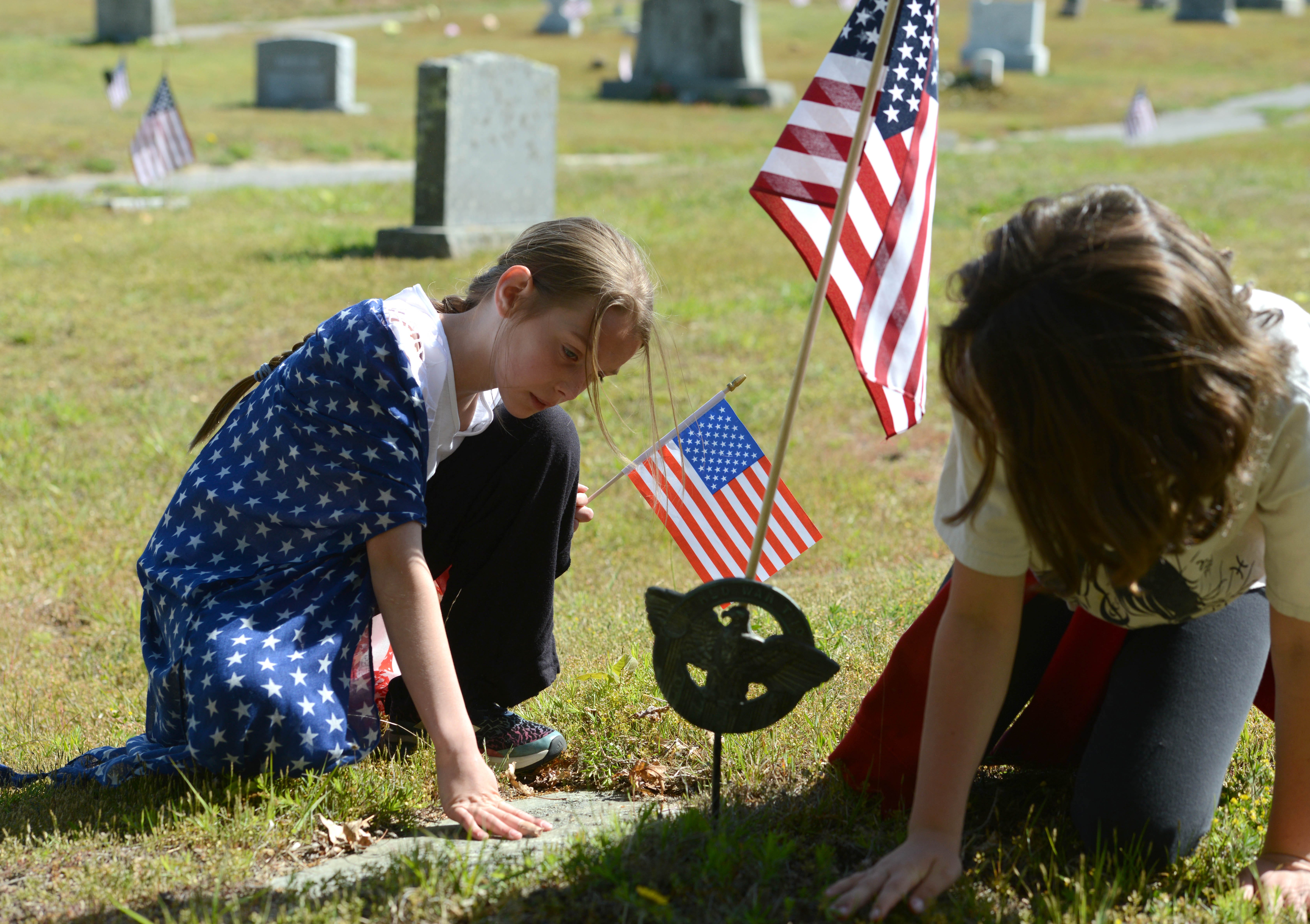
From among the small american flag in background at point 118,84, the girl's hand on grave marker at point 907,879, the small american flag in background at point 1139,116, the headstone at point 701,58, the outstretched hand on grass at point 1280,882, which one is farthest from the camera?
the headstone at point 701,58

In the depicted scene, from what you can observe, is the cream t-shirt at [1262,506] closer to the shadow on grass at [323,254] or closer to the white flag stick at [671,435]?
the white flag stick at [671,435]

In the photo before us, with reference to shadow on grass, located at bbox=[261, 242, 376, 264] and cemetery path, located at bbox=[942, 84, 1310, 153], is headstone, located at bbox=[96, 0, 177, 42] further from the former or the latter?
shadow on grass, located at bbox=[261, 242, 376, 264]

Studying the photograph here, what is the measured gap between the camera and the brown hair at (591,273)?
8.32 feet

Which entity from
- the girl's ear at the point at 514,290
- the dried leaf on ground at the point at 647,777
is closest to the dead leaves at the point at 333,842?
the dried leaf on ground at the point at 647,777

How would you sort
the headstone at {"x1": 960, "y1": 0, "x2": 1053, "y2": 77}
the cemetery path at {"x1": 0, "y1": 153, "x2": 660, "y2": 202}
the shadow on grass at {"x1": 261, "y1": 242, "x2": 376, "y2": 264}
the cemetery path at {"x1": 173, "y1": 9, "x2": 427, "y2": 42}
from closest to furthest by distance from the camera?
1. the shadow on grass at {"x1": 261, "y1": 242, "x2": 376, "y2": 264}
2. the cemetery path at {"x1": 0, "y1": 153, "x2": 660, "y2": 202}
3. the headstone at {"x1": 960, "y1": 0, "x2": 1053, "y2": 77}
4. the cemetery path at {"x1": 173, "y1": 9, "x2": 427, "y2": 42}

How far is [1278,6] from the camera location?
1860 inches

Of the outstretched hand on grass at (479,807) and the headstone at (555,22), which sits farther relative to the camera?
the headstone at (555,22)

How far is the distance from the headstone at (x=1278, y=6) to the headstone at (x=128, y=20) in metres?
40.5

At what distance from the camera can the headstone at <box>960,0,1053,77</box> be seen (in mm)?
34531

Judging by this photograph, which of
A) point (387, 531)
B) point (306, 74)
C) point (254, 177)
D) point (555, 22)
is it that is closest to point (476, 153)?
point (254, 177)

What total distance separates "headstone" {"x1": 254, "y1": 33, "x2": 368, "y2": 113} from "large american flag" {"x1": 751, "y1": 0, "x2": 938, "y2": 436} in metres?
21.2

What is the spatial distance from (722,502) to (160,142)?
987cm

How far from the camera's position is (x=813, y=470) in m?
5.81

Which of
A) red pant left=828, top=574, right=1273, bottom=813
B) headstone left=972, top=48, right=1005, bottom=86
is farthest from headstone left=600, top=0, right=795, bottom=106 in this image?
red pant left=828, top=574, right=1273, bottom=813
